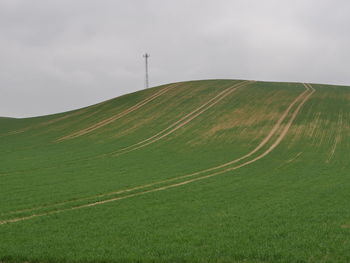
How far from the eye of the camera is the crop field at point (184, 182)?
12.4 meters

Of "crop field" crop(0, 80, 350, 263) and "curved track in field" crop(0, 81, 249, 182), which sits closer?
"crop field" crop(0, 80, 350, 263)

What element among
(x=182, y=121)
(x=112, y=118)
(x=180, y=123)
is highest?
(x=112, y=118)

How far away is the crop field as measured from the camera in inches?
489

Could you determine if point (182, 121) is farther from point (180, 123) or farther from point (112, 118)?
point (112, 118)

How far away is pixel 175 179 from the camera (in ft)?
95.0

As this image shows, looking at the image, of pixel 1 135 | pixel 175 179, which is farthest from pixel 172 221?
pixel 1 135

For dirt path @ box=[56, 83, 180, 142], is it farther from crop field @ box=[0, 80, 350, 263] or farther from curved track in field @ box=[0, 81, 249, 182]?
curved track in field @ box=[0, 81, 249, 182]

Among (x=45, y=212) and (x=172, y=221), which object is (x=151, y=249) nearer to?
(x=172, y=221)

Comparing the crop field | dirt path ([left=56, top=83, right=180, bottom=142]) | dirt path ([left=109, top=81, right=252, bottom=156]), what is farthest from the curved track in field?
dirt path ([left=56, top=83, right=180, bottom=142])

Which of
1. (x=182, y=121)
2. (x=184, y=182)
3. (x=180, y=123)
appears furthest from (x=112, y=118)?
(x=184, y=182)

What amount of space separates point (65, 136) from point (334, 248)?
52.2 meters

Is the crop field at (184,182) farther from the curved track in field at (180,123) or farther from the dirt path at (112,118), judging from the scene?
the dirt path at (112,118)

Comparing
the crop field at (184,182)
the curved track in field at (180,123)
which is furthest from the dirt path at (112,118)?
the curved track in field at (180,123)

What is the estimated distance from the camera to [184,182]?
90.8ft
